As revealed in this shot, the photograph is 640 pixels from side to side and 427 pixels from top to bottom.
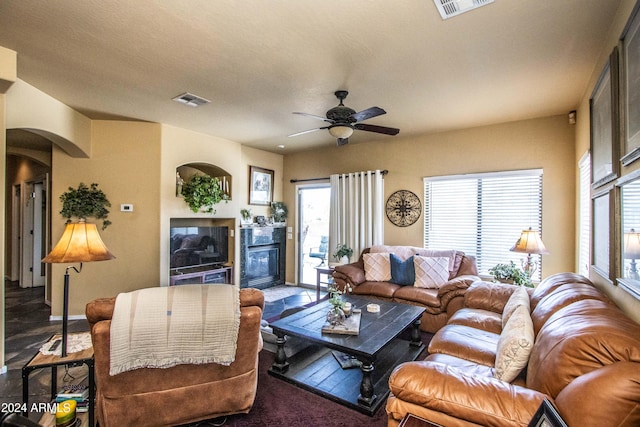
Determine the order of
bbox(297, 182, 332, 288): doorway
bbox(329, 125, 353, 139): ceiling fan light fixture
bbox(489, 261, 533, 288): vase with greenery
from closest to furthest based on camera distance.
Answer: bbox(329, 125, 353, 139): ceiling fan light fixture → bbox(489, 261, 533, 288): vase with greenery → bbox(297, 182, 332, 288): doorway

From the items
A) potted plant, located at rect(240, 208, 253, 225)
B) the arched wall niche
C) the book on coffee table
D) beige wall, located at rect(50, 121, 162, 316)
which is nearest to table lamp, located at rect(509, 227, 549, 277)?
the book on coffee table

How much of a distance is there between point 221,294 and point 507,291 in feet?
8.85

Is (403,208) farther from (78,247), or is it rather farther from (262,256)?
(78,247)

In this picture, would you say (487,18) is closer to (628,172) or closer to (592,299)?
(628,172)

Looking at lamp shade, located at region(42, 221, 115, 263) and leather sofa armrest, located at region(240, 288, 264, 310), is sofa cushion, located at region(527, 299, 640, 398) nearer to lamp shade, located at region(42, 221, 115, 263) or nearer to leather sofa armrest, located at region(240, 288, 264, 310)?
leather sofa armrest, located at region(240, 288, 264, 310)

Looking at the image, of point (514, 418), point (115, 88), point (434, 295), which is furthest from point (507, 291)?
point (115, 88)

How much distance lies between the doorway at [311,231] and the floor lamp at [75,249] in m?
4.52

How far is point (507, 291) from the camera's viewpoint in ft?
10.00

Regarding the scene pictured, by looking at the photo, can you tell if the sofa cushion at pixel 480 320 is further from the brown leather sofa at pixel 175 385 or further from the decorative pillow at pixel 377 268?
the brown leather sofa at pixel 175 385

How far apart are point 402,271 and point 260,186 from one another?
327 centimetres

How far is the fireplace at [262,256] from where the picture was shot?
5787mm

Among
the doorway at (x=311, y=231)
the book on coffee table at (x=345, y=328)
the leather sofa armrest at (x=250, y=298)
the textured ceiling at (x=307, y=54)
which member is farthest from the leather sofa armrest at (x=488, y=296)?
the doorway at (x=311, y=231)

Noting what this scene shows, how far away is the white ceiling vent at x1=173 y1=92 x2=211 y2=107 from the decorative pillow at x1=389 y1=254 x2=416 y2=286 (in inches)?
128

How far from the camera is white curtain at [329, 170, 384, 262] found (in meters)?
5.35
